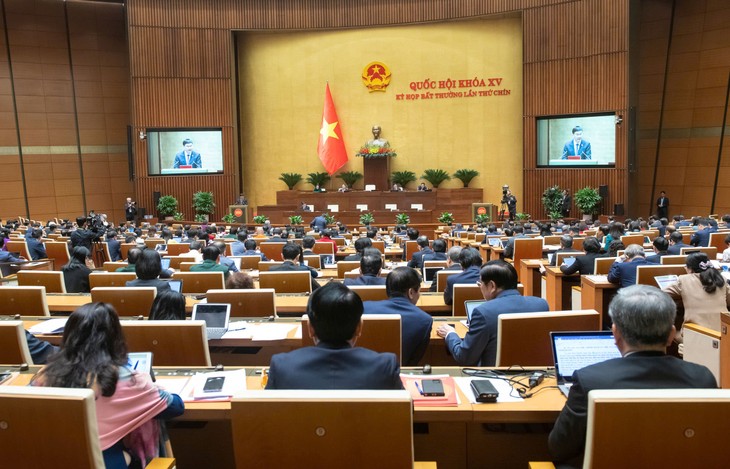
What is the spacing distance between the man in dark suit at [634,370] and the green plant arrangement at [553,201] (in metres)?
16.7

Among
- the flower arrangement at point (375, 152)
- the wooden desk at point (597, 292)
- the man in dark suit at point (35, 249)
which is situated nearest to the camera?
the wooden desk at point (597, 292)

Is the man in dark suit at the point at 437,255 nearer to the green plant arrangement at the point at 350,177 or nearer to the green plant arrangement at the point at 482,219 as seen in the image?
the green plant arrangement at the point at 482,219

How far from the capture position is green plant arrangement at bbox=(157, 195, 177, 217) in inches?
802

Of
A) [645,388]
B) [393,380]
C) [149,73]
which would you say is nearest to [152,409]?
[393,380]

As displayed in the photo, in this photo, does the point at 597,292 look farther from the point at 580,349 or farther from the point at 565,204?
the point at 565,204

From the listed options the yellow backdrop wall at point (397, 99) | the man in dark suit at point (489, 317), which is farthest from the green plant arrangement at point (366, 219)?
the man in dark suit at point (489, 317)

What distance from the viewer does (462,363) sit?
3.73m

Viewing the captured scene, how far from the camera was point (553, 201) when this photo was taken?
744 inches

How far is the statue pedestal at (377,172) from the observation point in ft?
67.8

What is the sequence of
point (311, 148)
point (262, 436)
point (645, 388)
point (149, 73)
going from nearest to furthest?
point (262, 436) → point (645, 388) → point (149, 73) → point (311, 148)

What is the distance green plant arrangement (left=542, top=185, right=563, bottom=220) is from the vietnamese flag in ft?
20.6

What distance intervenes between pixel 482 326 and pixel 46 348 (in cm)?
241

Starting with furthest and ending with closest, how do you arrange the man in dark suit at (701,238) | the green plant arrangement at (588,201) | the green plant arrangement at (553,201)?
the green plant arrangement at (553,201) → the green plant arrangement at (588,201) → the man in dark suit at (701,238)

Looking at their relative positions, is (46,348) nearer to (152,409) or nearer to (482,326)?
(152,409)
